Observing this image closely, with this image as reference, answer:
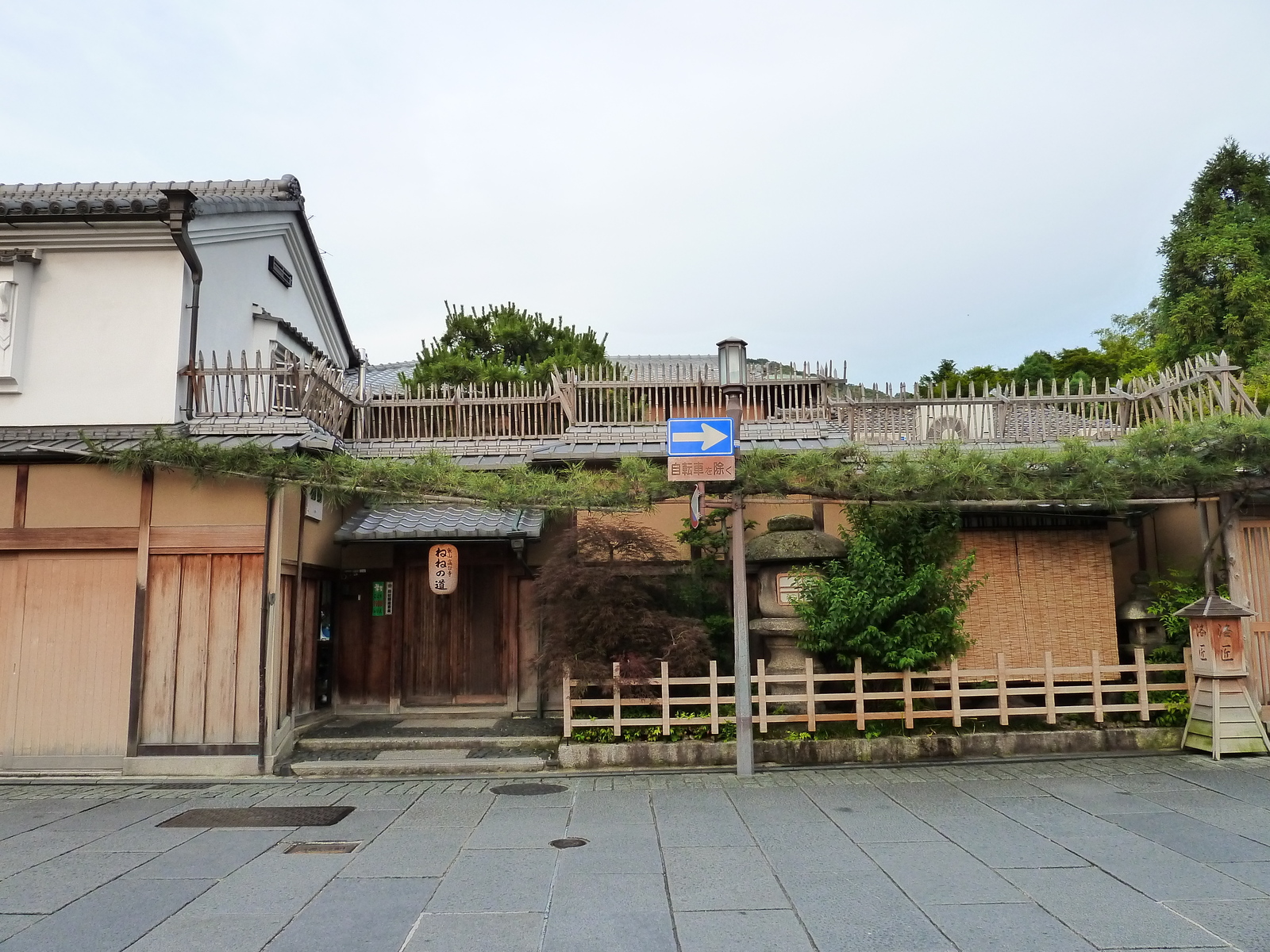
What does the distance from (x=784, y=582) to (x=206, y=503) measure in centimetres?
741

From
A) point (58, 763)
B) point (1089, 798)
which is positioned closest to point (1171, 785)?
point (1089, 798)

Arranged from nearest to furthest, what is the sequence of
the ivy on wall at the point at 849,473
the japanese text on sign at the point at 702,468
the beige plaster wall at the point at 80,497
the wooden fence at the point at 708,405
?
the japanese text on sign at the point at 702,468, the ivy on wall at the point at 849,473, the beige plaster wall at the point at 80,497, the wooden fence at the point at 708,405

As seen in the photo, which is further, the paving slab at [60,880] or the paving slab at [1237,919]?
the paving slab at [60,880]

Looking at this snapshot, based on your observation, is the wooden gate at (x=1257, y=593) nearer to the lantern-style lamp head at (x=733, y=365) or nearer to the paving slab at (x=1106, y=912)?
the paving slab at (x=1106, y=912)

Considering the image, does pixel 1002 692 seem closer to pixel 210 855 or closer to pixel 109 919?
pixel 210 855

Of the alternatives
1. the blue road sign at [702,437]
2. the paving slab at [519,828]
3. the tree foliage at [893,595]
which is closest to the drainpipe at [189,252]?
the blue road sign at [702,437]

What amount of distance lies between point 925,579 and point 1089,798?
2787 millimetres

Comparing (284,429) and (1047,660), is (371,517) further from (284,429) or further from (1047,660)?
(1047,660)

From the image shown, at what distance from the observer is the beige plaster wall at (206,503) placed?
1016 centimetres

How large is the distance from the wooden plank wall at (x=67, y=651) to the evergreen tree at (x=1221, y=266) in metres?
27.7

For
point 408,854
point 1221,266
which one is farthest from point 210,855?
point 1221,266

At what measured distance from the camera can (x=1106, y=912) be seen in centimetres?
523

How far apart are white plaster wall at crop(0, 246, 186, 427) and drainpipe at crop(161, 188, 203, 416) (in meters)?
0.18

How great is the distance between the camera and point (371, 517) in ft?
40.9
